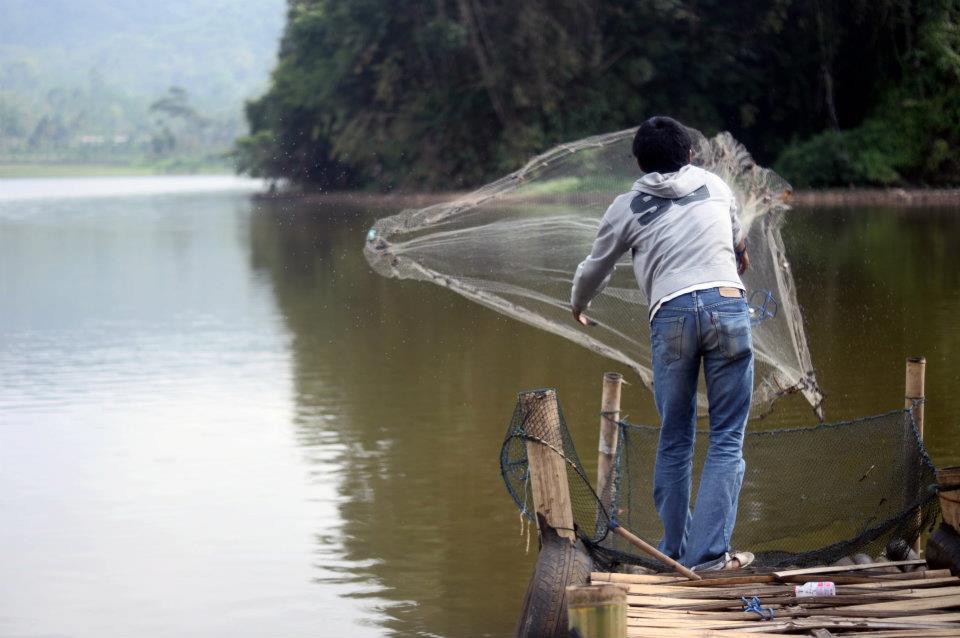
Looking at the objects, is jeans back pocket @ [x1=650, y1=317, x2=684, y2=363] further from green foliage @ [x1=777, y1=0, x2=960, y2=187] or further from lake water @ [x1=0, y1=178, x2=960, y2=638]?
green foliage @ [x1=777, y1=0, x2=960, y2=187]

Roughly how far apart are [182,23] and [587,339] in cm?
13806

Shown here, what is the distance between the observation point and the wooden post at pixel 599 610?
3.06m

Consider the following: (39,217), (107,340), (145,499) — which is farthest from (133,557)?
(39,217)

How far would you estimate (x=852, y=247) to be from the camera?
16.9 m

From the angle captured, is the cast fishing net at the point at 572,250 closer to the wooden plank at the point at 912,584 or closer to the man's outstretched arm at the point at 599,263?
the man's outstretched arm at the point at 599,263

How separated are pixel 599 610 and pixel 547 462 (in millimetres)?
881

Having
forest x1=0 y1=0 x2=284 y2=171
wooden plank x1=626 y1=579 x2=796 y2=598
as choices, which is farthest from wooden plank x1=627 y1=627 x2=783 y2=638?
forest x1=0 y1=0 x2=284 y2=171

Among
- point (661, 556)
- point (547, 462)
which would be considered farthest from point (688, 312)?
point (661, 556)

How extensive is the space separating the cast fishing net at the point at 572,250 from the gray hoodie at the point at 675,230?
122 centimetres

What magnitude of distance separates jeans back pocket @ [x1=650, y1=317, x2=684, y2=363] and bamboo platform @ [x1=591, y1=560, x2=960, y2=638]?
632mm

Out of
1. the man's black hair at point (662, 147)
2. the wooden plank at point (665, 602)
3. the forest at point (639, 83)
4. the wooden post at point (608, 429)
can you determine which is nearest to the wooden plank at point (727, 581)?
the wooden plank at point (665, 602)

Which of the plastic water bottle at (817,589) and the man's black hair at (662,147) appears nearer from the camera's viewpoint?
the plastic water bottle at (817,589)

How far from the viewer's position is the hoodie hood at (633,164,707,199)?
12.6 feet

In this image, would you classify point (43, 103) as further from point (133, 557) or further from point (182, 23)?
point (133, 557)
